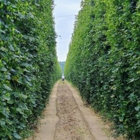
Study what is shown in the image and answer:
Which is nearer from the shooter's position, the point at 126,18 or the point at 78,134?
the point at 126,18

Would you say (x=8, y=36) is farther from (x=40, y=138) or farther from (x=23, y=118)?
(x=40, y=138)

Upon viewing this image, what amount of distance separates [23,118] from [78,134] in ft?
12.9

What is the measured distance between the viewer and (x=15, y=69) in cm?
425

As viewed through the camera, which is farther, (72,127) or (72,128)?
(72,127)

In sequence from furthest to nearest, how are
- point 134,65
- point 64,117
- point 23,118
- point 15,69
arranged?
point 64,117 < point 134,65 < point 23,118 < point 15,69

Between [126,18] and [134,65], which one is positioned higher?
[126,18]

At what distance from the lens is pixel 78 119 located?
36.1ft

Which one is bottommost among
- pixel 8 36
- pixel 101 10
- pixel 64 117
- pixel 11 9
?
pixel 64 117

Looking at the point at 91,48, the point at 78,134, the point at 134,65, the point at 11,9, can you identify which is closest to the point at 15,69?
the point at 11,9

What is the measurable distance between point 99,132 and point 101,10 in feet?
14.4

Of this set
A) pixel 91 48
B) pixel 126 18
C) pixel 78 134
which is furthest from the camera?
pixel 91 48

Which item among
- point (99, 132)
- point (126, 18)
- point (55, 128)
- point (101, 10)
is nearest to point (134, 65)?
point (126, 18)

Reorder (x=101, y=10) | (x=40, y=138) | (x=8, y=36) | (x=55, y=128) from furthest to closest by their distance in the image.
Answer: (x=101, y=10), (x=55, y=128), (x=40, y=138), (x=8, y=36)

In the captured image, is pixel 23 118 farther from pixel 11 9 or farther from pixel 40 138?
pixel 40 138
